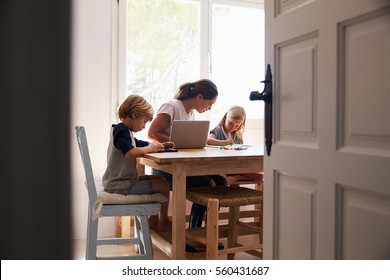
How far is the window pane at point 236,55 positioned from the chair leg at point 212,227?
1.56m

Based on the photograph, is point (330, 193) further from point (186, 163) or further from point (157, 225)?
point (157, 225)

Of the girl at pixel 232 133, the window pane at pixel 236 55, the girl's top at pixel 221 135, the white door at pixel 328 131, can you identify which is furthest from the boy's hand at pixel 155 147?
the window pane at pixel 236 55

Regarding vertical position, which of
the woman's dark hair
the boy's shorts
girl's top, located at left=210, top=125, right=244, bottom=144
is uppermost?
the woman's dark hair

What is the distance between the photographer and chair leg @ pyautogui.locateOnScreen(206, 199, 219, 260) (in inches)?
84.4

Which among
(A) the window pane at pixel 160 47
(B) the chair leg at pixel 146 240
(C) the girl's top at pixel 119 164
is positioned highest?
(A) the window pane at pixel 160 47

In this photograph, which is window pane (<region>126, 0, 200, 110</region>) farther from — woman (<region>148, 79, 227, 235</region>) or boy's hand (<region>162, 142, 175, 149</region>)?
boy's hand (<region>162, 142, 175, 149</region>)

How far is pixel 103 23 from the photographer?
3.10m

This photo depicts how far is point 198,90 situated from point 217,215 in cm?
101

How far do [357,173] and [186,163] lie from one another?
1342 mm

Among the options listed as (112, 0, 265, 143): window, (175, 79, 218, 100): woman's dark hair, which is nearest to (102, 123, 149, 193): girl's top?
(175, 79, 218, 100): woman's dark hair

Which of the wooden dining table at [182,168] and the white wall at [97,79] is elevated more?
the white wall at [97,79]

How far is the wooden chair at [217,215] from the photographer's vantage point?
7.06 ft

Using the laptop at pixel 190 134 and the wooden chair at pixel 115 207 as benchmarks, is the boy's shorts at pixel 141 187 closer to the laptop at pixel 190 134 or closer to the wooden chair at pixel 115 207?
the wooden chair at pixel 115 207

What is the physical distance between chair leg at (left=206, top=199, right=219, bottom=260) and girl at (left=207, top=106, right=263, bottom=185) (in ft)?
2.84
